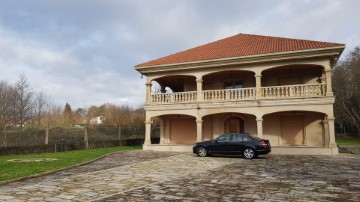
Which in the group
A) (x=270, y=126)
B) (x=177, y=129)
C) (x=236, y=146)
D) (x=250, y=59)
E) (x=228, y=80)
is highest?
(x=250, y=59)

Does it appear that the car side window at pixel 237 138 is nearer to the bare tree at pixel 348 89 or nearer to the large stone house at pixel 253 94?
the large stone house at pixel 253 94

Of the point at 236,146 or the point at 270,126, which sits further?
the point at 270,126

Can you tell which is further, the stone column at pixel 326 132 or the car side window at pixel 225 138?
the stone column at pixel 326 132

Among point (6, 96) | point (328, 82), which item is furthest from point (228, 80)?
point (6, 96)

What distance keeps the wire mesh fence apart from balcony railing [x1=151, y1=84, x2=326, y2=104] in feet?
20.2

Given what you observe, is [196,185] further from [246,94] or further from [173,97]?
[173,97]

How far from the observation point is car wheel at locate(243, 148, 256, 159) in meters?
15.2

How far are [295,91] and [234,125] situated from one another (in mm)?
5106

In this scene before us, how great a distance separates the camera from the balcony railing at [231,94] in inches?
774

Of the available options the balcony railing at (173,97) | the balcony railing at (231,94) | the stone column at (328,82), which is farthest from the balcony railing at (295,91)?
the balcony railing at (173,97)

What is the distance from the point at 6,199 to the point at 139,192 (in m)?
3.05

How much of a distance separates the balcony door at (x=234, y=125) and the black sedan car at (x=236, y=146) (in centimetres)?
573

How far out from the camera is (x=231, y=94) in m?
20.2

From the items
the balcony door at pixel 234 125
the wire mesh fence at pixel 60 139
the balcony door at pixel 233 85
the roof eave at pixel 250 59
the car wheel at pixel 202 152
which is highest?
the roof eave at pixel 250 59
